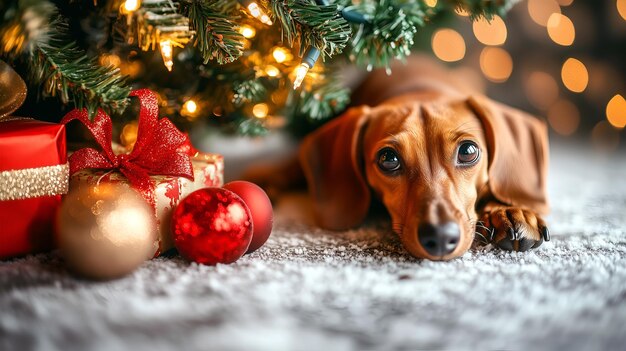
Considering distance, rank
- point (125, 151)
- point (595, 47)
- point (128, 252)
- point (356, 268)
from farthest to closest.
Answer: point (595, 47), point (125, 151), point (356, 268), point (128, 252)

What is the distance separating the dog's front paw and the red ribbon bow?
2.88 ft

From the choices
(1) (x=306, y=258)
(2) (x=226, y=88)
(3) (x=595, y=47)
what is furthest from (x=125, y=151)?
(3) (x=595, y=47)

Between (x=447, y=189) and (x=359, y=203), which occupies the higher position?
(x=447, y=189)

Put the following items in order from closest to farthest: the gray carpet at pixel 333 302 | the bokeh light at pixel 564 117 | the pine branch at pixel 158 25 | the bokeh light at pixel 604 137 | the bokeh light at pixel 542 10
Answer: the gray carpet at pixel 333 302 < the pine branch at pixel 158 25 < the bokeh light at pixel 604 137 < the bokeh light at pixel 542 10 < the bokeh light at pixel 564 117

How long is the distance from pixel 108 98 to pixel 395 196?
0.88 meters

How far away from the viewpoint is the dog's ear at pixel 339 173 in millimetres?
1777

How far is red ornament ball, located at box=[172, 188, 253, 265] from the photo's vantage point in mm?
1271

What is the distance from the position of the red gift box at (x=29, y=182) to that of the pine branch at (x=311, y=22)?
0.66 m

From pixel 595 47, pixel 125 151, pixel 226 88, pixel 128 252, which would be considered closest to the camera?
pixel 128 252

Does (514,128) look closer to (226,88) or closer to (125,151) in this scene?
(226,88)

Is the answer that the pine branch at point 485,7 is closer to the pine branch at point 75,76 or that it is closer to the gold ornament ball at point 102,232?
the pine branch at point 75,76

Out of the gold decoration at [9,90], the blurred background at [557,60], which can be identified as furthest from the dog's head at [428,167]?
the blurred background at [557,60]

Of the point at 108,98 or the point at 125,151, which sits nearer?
the point at 108,98

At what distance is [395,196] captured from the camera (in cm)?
161
